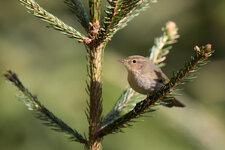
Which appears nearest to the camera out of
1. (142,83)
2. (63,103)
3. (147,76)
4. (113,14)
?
(113,14)

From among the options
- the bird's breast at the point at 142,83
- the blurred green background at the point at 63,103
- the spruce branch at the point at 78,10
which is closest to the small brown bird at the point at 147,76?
the bird's breast at the point at 142,83

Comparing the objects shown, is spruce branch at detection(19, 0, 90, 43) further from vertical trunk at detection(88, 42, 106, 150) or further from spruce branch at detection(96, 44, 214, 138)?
spruce branch at detection(96, 44, 214, 138)

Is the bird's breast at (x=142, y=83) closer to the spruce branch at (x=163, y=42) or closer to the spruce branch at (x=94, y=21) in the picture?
the spruce branch at (x=163, y=42)

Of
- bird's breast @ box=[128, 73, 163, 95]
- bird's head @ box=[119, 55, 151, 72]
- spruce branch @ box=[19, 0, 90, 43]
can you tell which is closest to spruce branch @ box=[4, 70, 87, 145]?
spruce branch @ box=[19, 0, 90, 43]

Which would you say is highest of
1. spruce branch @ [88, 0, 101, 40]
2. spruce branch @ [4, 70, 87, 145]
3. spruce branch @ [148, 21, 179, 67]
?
spruce branch @ [88, 0, 101, 40]

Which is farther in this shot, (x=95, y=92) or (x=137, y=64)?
(x=137, y=64)

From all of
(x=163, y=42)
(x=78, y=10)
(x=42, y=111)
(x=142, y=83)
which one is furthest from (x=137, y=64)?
(x=42, y=111)

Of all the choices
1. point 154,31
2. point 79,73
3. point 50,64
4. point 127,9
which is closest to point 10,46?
point 50,64

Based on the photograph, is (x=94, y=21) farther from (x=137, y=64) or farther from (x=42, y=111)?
(x=137, y=64)

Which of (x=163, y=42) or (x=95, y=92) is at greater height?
(x=163, y=42)

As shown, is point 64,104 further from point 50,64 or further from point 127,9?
point 127,9

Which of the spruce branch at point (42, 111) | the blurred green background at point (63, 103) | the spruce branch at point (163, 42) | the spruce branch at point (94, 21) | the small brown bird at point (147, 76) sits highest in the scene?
the spruce branch at point (94, 21)
